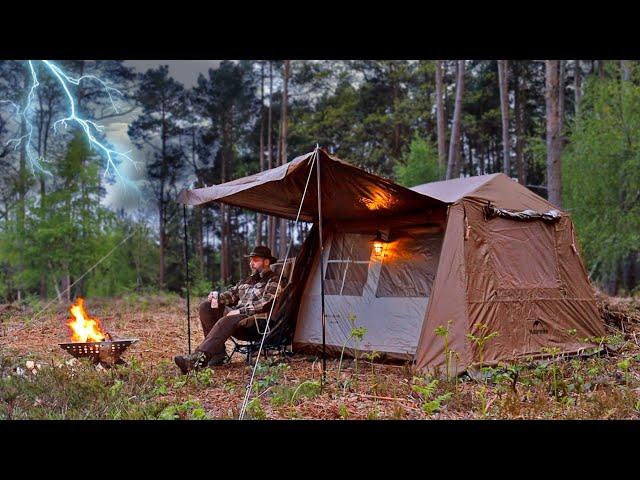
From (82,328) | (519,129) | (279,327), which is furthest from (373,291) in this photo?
(519,129)

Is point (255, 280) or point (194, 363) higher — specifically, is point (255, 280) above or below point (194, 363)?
above

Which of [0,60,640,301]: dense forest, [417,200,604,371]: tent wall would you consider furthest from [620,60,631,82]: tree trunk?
[417,200,604,371]: tent wall

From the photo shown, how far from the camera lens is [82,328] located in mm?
5426

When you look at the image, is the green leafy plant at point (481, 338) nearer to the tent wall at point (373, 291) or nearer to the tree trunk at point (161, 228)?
the tent wall at point (373, 291)

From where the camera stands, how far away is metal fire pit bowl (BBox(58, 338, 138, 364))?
495 cm

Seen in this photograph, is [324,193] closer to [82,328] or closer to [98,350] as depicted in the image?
[98,350]

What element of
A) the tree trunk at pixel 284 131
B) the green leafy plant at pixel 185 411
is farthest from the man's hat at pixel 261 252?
the tree trunk at pixel 284 131

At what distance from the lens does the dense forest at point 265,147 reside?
439 inches

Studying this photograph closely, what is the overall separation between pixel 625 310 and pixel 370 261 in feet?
10.7

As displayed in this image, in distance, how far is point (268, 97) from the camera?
18625 millimetres

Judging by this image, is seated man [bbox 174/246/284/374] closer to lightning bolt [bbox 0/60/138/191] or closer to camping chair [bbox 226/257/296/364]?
camping chair [bbox 226/257/296/364]

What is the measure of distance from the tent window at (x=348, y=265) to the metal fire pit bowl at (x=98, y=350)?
2.15 meters
